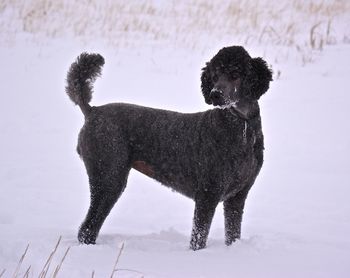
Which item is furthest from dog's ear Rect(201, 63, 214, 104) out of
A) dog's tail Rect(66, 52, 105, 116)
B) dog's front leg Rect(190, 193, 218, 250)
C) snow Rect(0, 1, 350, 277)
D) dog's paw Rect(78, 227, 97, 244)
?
dog's paw Rect(78, 227, 97, 244)

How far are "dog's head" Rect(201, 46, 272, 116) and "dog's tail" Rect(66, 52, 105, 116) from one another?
987 mm

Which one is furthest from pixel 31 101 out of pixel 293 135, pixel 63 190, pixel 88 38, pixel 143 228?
pixel 143 228

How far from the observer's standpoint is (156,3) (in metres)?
13.5

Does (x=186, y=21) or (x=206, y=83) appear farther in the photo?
(x=186, y=21)

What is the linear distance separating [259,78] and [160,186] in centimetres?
264

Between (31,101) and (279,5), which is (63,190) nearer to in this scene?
(31,101)

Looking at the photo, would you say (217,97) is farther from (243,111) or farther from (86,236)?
(86,236)

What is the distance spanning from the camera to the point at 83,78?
189 inches

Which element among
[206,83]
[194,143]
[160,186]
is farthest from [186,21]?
[194,143]

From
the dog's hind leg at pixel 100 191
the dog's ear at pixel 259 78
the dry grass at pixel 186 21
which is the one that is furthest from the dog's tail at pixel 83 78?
the dry grass at pixel 186 21

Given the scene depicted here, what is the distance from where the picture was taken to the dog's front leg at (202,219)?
4219mm

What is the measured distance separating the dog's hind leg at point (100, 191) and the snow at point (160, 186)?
15cm

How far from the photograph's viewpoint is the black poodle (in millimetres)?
4203

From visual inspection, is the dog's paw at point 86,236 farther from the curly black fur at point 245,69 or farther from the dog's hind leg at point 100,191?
the curly black fur at point 245,69
